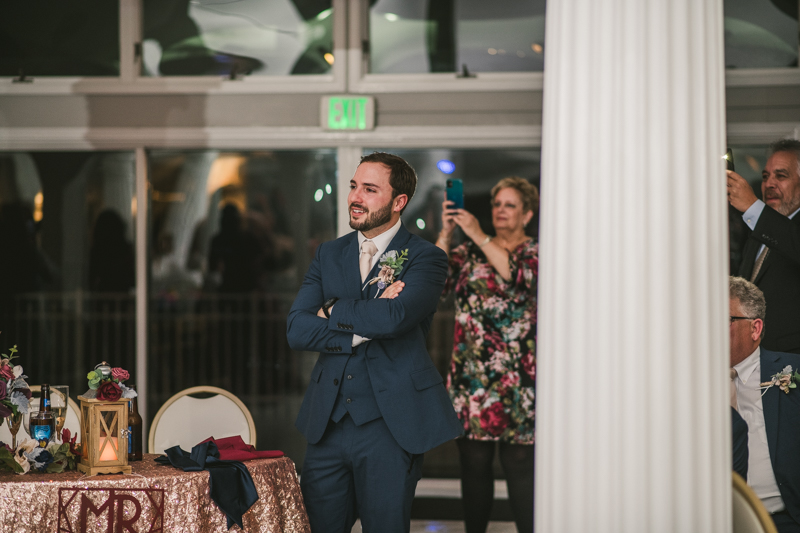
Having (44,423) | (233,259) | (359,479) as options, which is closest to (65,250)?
(233,259)

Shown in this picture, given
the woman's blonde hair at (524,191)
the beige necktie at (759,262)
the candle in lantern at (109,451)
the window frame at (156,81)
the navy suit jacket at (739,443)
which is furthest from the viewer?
the window frame at (156,81)

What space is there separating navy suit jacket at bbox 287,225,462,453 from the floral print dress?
100cm

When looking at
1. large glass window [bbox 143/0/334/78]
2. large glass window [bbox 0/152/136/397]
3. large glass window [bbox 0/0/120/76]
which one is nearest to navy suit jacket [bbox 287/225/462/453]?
large glass window [bbox 143/0/334/78]

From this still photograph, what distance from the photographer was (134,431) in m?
2.24

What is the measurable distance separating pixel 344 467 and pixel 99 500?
72 centimetres

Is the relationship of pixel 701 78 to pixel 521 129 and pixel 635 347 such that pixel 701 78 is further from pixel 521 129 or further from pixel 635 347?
pixel 521 129

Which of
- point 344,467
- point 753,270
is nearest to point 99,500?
point 344,467

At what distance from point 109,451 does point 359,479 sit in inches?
29.4

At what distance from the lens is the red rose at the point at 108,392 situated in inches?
82.0

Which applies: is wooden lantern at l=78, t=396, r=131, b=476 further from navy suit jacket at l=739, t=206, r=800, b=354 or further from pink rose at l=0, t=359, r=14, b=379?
navy suit jacket at l=739, t=206, r=800, b=354

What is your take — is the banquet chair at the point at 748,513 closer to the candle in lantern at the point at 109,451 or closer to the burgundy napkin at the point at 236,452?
the burgundy napkin at the point at 236,452

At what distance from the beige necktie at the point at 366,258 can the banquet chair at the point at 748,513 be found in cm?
128

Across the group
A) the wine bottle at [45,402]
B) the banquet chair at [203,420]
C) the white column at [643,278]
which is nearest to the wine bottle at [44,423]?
the wine bottle at [45,402]

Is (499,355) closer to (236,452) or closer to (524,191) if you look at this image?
(524,191)
